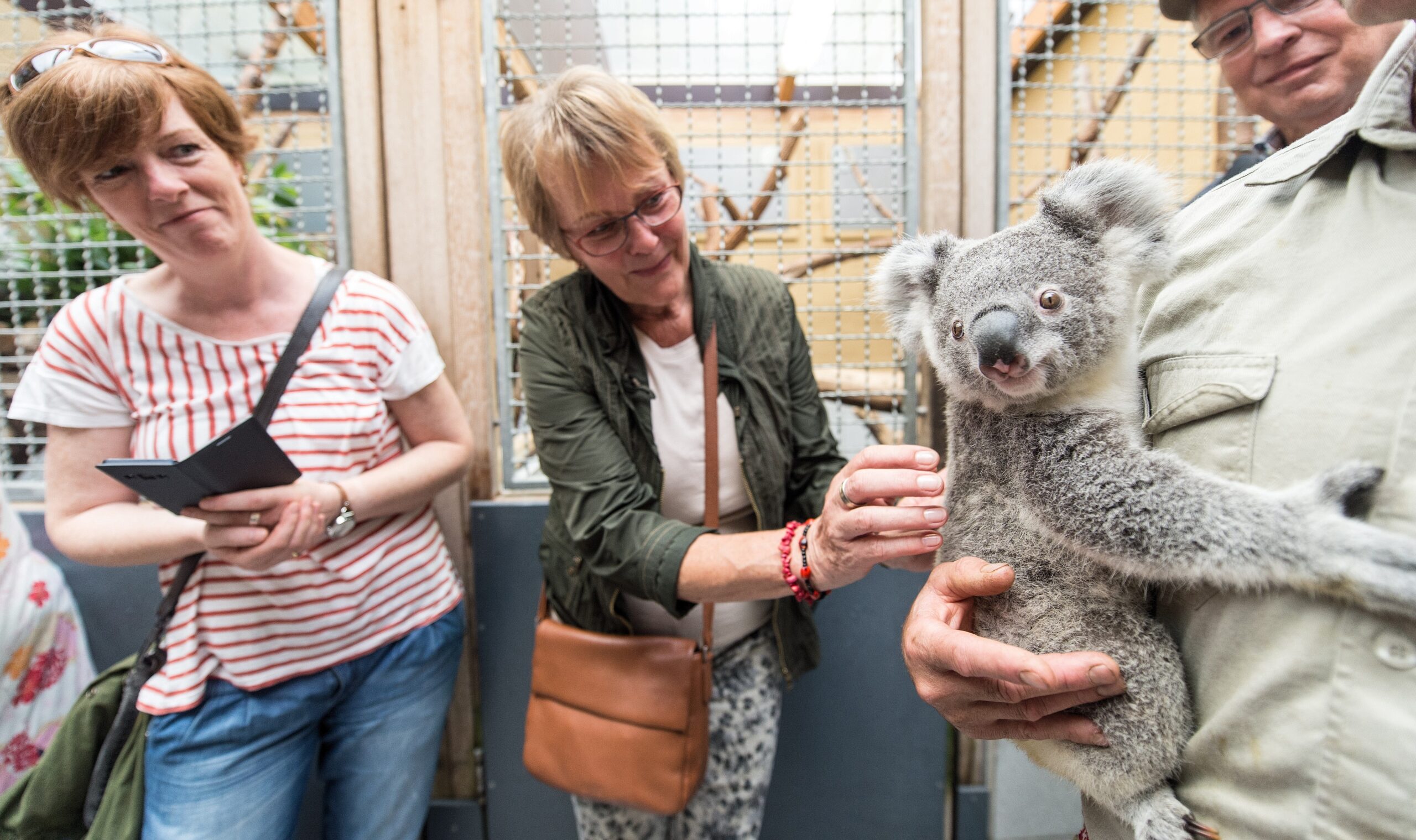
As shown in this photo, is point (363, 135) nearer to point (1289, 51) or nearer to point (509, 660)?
point (509, 660)

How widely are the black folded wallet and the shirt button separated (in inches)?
51.7

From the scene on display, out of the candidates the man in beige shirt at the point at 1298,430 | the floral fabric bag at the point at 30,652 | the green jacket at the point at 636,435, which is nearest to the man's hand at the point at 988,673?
the man in beige shirt at the point at 1298,430

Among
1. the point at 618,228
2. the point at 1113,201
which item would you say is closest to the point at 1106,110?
the point at 1113,201

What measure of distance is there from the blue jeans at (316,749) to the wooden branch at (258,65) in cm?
153

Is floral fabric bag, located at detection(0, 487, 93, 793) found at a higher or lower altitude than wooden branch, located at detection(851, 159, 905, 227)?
lower

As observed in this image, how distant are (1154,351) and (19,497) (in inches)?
116

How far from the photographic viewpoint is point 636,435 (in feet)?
4.03

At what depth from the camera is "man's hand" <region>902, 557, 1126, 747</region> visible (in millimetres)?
640

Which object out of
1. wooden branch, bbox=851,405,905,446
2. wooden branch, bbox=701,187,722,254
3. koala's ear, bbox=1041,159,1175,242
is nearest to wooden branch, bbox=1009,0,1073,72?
wooden branch, bbox=701,187,722,254

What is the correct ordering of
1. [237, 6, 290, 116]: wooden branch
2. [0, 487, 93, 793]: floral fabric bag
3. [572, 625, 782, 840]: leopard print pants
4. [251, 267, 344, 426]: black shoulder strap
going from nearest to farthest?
1. [251, 267, 344, 426]: black shoulder strap
2. [572, 625, 782, 840]: leopard print pants
3. [0, 487, 93, 793]: floral fabric bag
4. [237, 6, 290, 116]: wooden branch

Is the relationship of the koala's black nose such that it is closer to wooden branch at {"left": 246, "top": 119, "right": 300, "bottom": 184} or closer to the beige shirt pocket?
the beige shirt pocket

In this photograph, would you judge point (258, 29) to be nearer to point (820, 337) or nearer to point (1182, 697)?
point (820, 337)

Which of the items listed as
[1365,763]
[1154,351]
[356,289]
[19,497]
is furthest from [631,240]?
[19,497]

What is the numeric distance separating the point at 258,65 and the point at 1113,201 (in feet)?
7.36
